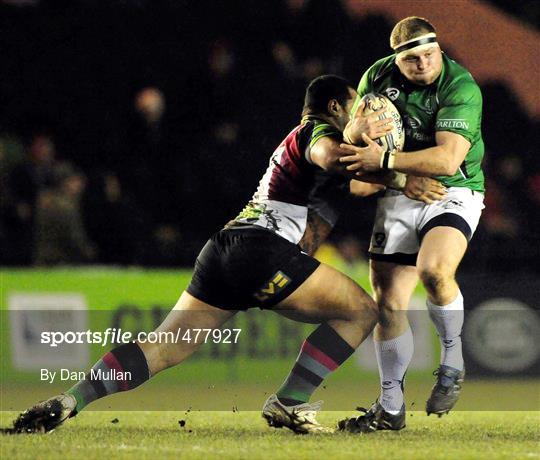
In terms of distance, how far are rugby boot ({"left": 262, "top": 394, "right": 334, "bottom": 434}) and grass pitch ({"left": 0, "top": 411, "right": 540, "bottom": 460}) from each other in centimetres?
7

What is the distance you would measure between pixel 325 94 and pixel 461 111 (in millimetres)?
755

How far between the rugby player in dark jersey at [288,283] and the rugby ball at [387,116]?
11 cm

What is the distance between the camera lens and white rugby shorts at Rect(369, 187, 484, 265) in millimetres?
7383

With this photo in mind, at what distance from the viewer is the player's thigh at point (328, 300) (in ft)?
23.1

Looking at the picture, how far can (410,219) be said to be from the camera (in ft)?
24.6

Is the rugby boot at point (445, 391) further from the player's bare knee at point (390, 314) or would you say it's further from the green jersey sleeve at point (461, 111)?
the green jersey sleeve at point (461, 111)

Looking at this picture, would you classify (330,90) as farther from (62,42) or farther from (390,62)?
(62,42)

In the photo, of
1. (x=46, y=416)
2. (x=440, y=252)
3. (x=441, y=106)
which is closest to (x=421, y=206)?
(x=440, y=252)

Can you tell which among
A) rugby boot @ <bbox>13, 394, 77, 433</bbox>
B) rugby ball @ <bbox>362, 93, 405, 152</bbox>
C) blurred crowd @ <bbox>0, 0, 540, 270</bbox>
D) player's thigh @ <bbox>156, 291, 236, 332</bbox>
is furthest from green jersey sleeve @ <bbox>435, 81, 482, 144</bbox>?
blurred crowd @ <bbox>0, 0, 540, 270</bbox>

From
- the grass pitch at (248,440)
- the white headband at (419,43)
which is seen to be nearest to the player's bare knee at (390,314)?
the grass pitch at (248,440)

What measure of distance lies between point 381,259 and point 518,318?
373 cm

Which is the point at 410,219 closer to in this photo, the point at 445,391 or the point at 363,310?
the point at 363,310

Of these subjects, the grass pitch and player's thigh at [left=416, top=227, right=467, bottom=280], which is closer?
the grass pitch

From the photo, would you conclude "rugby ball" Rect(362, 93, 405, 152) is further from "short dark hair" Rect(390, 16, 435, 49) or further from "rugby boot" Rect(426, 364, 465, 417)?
"rugby boot" Rect(426, 364, 465, 417)
